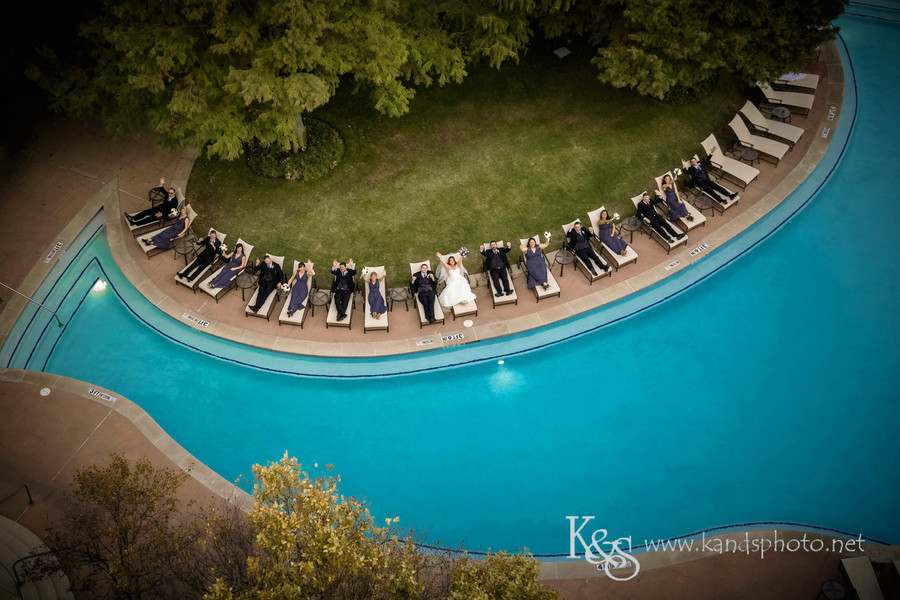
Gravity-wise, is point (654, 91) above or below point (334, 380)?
above

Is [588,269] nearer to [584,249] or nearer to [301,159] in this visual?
[584,249]

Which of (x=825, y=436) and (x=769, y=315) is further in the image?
(x=769, y=315)

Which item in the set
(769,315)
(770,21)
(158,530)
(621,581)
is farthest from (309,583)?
(770,21)

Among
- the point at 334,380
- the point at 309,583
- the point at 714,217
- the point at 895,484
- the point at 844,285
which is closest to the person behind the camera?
the point at 309,583

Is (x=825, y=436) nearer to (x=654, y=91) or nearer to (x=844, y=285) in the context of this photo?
(x=844, y=285)

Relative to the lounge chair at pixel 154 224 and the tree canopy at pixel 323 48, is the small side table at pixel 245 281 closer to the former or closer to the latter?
the tree canopy at pixel 323 48

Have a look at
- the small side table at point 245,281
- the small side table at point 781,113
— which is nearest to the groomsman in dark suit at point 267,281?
the small side table at point 245,281

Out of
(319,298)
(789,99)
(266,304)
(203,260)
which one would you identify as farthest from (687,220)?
(203,260)
